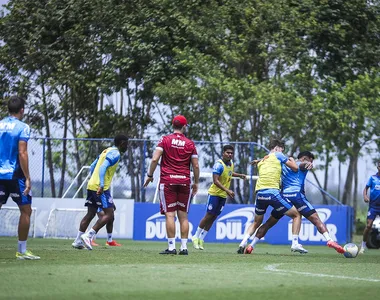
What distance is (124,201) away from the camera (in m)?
27.8

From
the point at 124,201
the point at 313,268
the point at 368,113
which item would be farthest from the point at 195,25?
the point at 313,268

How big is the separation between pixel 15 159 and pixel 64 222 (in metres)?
14.8

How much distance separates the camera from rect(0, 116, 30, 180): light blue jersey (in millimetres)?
12930

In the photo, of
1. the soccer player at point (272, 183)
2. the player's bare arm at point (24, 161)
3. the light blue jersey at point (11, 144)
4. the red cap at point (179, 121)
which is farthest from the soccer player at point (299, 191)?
the light blue jersey at point (11, 144)

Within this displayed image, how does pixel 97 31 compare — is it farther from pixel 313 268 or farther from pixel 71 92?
pixel 313 268

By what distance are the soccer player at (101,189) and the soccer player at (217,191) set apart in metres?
1.98

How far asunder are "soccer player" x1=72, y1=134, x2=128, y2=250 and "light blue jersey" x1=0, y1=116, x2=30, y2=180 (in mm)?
5159

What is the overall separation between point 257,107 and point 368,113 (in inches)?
154

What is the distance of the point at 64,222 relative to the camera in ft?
90.7

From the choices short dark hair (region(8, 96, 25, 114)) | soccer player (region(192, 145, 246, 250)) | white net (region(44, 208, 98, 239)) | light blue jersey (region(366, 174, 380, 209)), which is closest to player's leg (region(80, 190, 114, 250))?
soccer player (region(192, 145, 246, 250))

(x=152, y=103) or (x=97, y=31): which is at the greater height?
(x=97, y=31)

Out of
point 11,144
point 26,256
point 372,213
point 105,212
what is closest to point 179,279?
point 11,144

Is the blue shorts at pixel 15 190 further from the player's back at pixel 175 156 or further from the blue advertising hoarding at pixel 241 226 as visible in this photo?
the blue advertising hoarding at pixel 241 226

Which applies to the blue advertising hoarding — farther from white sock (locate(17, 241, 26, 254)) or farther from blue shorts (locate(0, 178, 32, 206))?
blue shorts (locate(0, 178, 32, 206))
